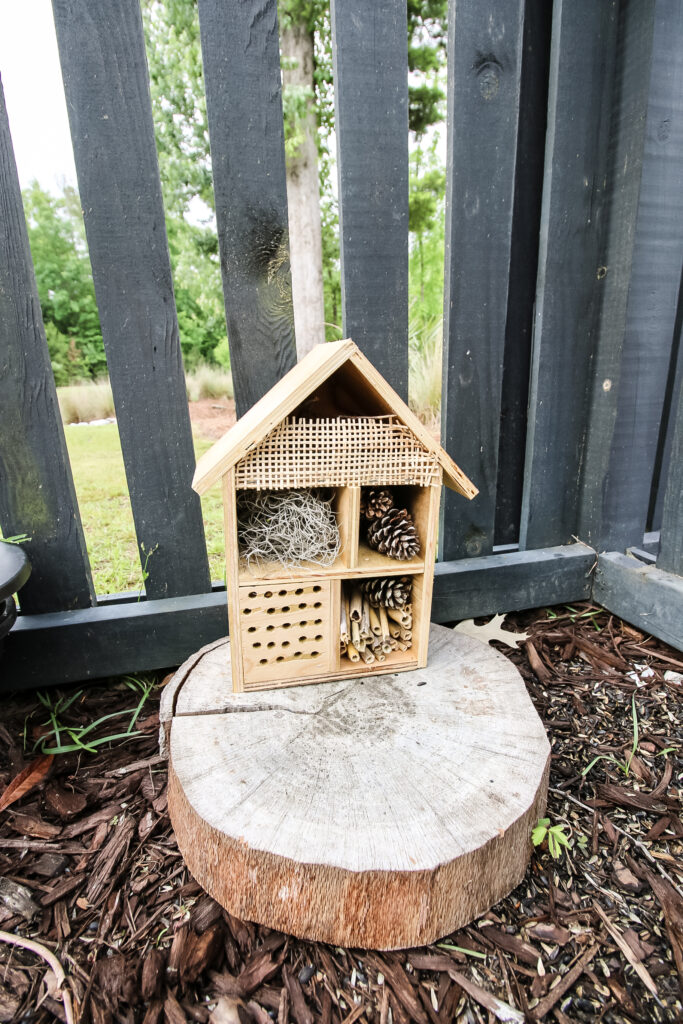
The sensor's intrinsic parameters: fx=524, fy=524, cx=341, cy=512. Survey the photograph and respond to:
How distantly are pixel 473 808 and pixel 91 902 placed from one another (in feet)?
2.98

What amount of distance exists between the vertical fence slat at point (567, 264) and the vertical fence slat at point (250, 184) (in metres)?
0.98

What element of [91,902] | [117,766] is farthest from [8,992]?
[117,766]

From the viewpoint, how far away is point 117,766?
159cm

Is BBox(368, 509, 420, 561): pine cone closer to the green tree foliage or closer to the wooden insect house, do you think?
the wooden insect house

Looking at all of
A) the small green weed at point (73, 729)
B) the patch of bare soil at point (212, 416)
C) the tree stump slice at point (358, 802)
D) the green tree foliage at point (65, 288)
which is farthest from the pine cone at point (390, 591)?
the green tree foliage at point (65, 288)

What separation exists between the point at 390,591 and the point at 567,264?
1456mm

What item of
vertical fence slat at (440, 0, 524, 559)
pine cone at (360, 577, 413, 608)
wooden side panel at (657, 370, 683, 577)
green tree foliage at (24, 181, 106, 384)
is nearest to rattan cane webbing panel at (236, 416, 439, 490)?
pine cone at (360, 577, 413, 608)

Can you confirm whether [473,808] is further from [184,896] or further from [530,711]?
[184,896]

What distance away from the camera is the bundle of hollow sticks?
1.46m

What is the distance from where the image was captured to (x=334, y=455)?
4.09 ft

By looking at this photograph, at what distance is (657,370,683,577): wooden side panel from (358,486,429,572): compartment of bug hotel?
44.8 inches

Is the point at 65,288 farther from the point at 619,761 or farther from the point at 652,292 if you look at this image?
the point at 619,761

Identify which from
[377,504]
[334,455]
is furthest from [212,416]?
[334,455]

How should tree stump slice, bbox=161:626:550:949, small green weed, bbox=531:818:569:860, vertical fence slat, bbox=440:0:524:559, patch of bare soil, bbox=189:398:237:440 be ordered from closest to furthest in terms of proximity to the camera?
1. tree stump slice, bbox=161:626:550:949
2. small green weed, bbox=531:818:569:860
3. vertical fence slat, bbox=440:0:524:559
4. patch of bare soil, bbox=189:398:237:440
